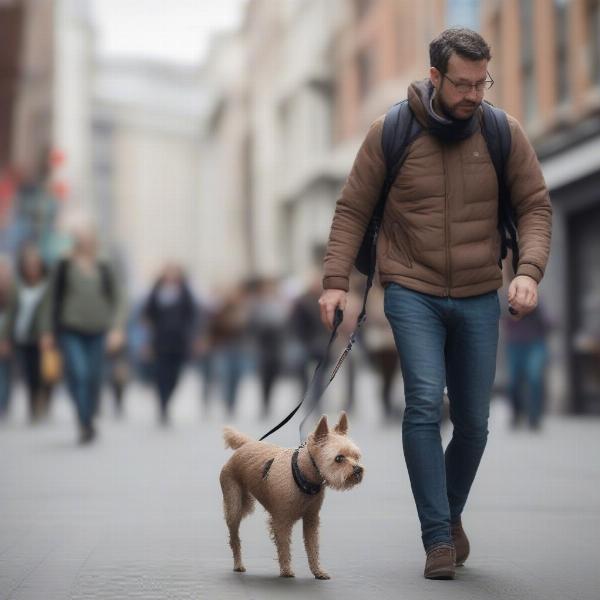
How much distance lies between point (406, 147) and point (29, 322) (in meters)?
11.7

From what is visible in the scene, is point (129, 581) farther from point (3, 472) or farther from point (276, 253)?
point (276, 253)

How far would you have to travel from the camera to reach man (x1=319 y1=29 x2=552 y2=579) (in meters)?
6.11

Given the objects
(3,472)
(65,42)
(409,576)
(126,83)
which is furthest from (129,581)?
(126,83)

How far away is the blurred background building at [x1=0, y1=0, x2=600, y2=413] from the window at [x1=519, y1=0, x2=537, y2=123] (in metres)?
0.03

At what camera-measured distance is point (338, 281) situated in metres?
6.30

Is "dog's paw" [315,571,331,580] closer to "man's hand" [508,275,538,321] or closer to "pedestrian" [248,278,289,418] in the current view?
"man's hand" [508,275,538,321]

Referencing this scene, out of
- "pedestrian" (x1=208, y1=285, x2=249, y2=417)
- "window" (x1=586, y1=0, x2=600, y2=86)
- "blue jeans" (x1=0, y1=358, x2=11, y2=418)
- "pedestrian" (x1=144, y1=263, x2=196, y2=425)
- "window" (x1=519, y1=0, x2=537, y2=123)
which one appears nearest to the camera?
"pedestrian" (x1=144, y1=263, x2=196, y2=425)

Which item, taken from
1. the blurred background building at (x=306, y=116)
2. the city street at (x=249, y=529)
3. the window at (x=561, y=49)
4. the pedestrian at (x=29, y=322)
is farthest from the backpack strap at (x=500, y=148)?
the window at (x=561, y=49)

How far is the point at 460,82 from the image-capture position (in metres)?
6.04

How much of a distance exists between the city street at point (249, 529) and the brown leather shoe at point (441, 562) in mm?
58

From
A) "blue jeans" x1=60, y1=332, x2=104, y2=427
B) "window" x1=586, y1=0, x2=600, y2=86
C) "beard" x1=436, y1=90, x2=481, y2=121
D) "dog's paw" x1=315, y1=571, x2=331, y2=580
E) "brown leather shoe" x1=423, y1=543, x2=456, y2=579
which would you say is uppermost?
A: "window" x1=586, y1=0, x2=600, y2=86

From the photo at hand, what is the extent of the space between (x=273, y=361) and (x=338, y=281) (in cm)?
1348

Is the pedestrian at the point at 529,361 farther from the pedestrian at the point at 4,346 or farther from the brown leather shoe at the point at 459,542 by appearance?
the brown leather shoe at the point at 459,542

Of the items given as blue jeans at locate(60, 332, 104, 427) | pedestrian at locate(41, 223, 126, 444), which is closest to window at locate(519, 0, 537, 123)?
pedestrian at locate(41, 223, 126, 444)
